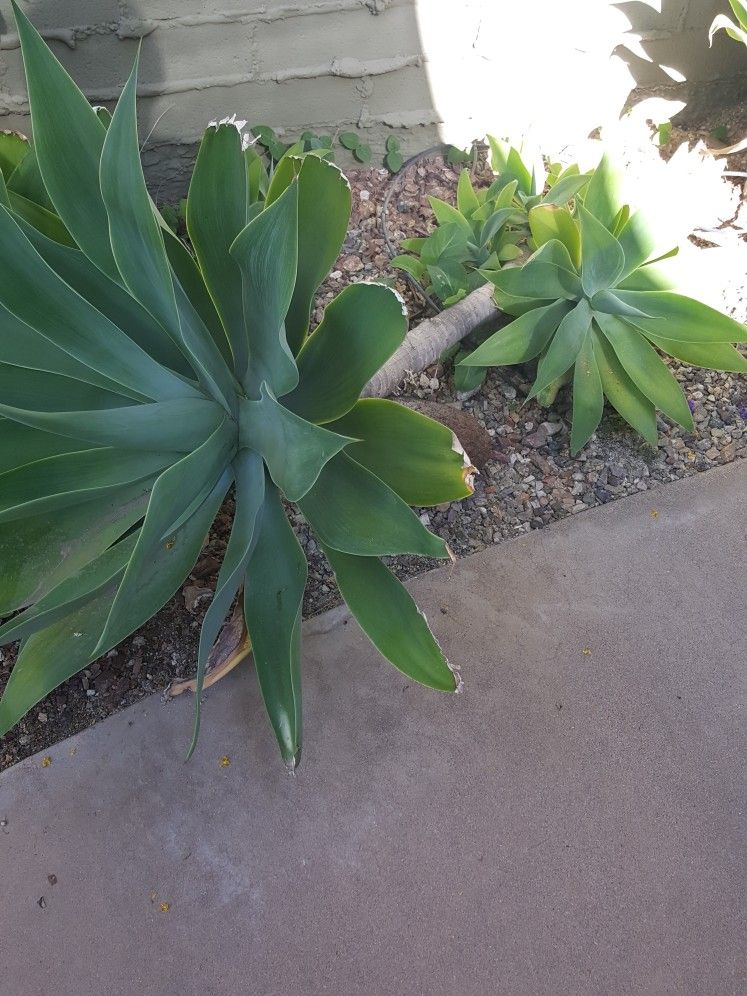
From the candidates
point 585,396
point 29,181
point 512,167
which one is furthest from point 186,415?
point 512,167

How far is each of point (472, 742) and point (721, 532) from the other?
0.86 meters

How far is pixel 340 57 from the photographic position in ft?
7.45

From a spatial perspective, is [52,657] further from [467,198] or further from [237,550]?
[467,198]

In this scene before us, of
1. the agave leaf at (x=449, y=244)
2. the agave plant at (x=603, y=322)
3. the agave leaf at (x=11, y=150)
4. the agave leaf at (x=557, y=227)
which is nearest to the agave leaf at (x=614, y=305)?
the agave plant at (x=603, y=322)

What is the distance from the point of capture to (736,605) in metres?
1.77

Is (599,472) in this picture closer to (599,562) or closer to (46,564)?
(599,562)

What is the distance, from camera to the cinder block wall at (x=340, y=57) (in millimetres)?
2053

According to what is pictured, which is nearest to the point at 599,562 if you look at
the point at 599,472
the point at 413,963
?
the point at 599,472

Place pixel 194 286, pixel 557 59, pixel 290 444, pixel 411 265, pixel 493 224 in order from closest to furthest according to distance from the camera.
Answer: pixel 290 444, pixel 194 286, pixel 493 224, pixel 411 265, pixel 557 59

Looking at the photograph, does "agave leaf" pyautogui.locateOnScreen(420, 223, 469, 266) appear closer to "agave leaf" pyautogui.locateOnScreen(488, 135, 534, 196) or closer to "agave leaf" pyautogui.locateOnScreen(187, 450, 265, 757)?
"agave leaf" pyautogui.locateOnScreen(488, 135, 534, 196)

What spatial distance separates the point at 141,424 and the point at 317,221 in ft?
1.43

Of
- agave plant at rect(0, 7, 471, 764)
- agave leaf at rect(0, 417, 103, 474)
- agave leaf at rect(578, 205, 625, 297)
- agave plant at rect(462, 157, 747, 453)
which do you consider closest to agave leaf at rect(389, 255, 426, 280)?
agave plant at rect(462, 157, 747, 453)

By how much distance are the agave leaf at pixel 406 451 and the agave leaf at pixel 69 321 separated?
317 millimetres

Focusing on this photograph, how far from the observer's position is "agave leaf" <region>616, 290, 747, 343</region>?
5.80ft
